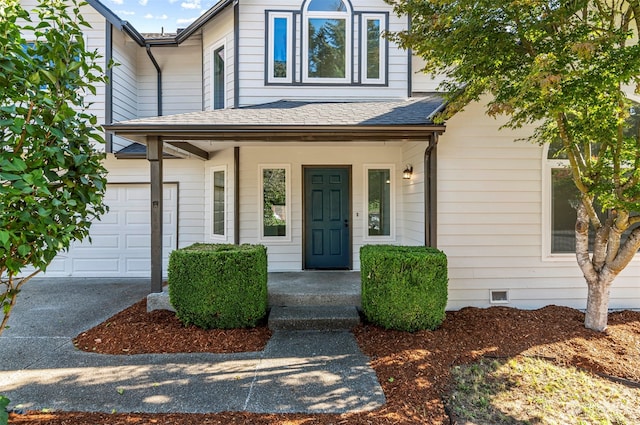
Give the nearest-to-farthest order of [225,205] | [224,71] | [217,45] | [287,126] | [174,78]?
1. [287,126]
2. [225,205]
3. [224,71]
4. [217,45]
5. [174,78]

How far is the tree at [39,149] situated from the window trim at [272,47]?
4.98 meters

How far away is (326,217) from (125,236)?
4574 mm

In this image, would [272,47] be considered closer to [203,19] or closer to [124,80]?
[203,19]

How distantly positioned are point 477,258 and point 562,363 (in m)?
1.91

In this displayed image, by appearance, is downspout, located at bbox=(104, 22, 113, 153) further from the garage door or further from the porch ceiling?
the porch ceiling

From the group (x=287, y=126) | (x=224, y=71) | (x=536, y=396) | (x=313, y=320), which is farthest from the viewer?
(x=224, y=71)

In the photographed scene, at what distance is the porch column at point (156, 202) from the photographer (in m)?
5.12

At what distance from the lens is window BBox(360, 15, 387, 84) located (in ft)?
23.4

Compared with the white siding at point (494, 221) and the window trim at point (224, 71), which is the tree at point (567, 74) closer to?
the white siding at point (494, 221)

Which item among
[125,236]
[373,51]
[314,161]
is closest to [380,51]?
[373,51]

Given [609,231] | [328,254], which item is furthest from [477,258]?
[328,254]

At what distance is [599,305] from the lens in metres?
4.46

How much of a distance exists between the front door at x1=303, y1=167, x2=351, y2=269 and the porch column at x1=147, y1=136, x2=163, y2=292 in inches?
112

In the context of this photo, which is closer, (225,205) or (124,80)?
(225,205)
